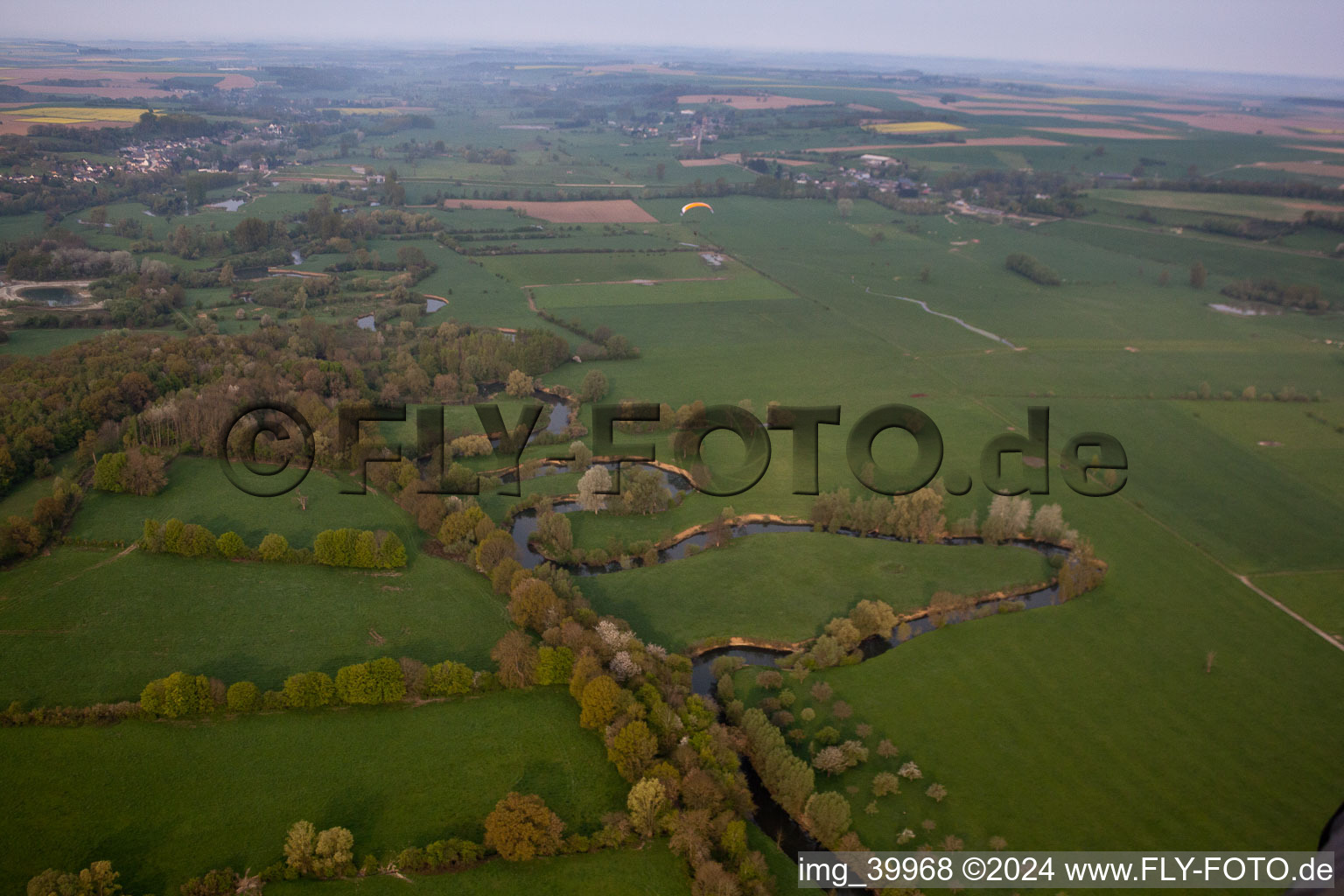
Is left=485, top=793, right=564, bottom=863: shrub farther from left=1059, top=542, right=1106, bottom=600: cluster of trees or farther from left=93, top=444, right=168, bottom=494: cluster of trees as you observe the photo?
left=93, top=444, right=168, bottom=494: cluster of trees

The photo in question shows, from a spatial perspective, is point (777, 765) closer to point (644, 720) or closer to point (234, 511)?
point (644, 720)

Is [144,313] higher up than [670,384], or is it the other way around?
[144,313]

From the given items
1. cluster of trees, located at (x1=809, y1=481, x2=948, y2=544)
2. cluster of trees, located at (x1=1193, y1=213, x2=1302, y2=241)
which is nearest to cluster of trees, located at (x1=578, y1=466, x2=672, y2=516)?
cluster of trees, located at (x1=809, y1=481, x2=948, y2=544)

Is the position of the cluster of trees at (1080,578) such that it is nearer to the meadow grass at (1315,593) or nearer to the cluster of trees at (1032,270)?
the meadow grass at (1315,593)

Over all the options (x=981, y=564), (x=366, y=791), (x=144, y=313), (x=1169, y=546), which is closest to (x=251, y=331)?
(x=144, y=313)

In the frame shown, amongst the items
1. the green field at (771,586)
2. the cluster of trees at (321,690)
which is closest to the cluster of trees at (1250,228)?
the green field at (771,586)

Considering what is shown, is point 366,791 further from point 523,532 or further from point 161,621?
point 523,532
